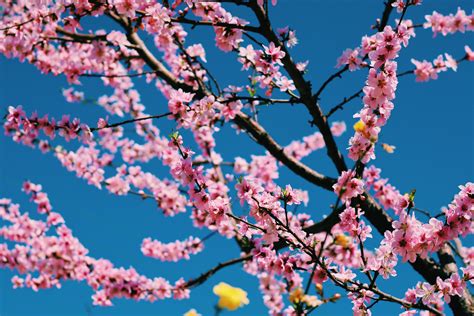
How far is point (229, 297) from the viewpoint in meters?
1.72

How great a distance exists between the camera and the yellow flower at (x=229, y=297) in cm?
167

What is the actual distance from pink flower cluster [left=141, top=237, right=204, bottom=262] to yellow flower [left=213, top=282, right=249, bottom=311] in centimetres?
690

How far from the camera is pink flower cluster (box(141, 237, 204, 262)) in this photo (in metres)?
8.72

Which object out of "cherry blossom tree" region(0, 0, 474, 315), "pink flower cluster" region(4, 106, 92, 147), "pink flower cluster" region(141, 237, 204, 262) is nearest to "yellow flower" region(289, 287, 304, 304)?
"cherry blossom tree" region(0, 0, 474, 315)

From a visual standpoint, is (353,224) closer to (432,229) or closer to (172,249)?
(432,229)

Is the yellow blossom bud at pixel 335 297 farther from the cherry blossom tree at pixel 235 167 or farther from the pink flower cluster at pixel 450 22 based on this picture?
the pink flower cluster at pixel 450 22

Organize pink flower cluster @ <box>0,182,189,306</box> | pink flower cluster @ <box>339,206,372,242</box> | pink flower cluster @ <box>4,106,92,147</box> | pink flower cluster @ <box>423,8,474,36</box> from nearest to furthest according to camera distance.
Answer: pink flower cluster @ <box>339,206,372,242</box>, pink flower cluster @ <box>4,106,92,147</box>, pink flower cluster @ <box>423,8,474,36</box>, pink flower cluster @ <box>0,182,189,306</box>

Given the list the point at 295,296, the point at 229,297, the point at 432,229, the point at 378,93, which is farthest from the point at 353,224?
the point at 229,297

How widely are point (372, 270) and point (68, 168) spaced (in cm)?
728

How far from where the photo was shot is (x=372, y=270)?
10.7ft

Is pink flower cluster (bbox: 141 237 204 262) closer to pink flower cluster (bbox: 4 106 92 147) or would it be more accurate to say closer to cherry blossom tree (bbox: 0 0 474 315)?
cherry blossom tree (bbox: 0 0 474 315)

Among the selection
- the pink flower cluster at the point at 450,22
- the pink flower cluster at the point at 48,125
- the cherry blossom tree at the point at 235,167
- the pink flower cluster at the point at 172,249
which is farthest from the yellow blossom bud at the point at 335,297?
the pink flower cluster at the point at 172,249

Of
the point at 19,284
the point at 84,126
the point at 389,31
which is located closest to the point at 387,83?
the point at 389,31

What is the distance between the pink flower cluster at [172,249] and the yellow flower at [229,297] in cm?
690
